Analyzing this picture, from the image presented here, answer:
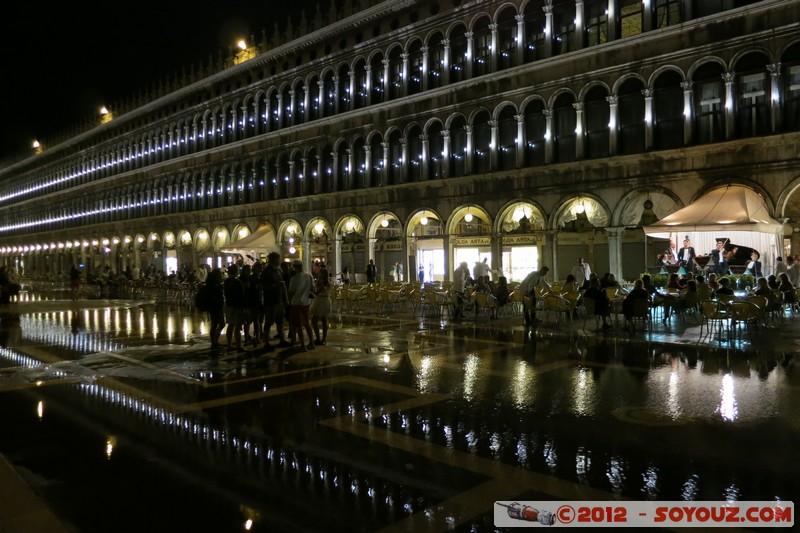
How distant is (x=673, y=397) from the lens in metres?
8.23

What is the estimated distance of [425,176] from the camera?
3002 centimetres

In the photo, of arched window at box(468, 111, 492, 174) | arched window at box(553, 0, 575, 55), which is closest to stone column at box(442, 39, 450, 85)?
arched window at box(468, 111, 492, 174)

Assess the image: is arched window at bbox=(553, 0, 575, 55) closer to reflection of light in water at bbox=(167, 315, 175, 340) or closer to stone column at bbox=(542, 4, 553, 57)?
stone column at bbox=(542, 4, 553, 57)

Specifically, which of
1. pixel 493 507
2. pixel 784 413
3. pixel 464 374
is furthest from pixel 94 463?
pixel 784 413

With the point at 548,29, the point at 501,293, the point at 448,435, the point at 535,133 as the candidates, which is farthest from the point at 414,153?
the point at 448,435

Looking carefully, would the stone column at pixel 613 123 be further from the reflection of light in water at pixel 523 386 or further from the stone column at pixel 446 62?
the reflection of light in water at pixel 523 386

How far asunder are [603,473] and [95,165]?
66.7m

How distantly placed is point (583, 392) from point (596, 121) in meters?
18.7

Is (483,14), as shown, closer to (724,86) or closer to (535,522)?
(724,86)

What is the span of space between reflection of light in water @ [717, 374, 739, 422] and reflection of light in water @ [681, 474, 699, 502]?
7.48 feet

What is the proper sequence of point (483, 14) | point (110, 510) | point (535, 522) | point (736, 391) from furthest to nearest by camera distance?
point (483, 14) → point (736, 391) → point (110, 510) → point (535, 522)

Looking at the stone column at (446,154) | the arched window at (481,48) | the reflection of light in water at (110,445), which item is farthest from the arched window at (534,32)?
the reflection of light in water at (110,445)

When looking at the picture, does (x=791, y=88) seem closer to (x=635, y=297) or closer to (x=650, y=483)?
(x=635, y=297)

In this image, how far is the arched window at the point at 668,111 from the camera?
22.5 m
